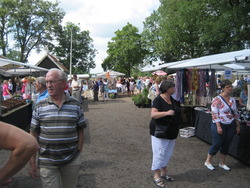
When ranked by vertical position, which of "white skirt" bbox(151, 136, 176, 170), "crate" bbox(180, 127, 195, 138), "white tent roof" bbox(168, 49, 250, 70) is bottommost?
"crate" bbox(180, 127, 195, 138)

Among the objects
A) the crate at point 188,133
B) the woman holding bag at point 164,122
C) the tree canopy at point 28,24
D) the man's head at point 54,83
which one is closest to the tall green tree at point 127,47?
the tree canopy at point 28,24

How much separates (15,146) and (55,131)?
4.29ft

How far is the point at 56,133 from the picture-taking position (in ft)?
7.90

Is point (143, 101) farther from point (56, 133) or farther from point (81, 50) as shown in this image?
point (81, 50)

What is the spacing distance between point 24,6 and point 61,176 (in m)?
39.4

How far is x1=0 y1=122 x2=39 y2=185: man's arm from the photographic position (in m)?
1.11

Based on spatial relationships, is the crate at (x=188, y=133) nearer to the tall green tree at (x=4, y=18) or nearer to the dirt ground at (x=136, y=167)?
the dirt ground at (x=136, y=167)

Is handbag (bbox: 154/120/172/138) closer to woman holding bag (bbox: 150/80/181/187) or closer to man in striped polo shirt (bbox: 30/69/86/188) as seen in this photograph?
woman holding bag (bbox: 150/80/181/187)

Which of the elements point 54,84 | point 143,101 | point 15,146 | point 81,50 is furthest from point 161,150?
point 81,50

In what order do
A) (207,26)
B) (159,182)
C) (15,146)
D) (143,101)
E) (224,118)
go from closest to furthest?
(15,146)
(159,182)
(224,118)
(143,101)
(207,26)

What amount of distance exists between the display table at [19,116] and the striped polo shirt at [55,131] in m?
4.65

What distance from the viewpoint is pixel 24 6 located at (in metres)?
36.3

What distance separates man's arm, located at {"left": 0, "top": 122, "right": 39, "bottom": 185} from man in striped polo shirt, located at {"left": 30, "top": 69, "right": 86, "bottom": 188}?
1.25 m

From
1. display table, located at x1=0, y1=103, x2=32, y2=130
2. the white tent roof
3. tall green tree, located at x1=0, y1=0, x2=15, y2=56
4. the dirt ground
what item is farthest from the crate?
tall green tree, located at x1=0, y1=0, x2=15, y2=56
